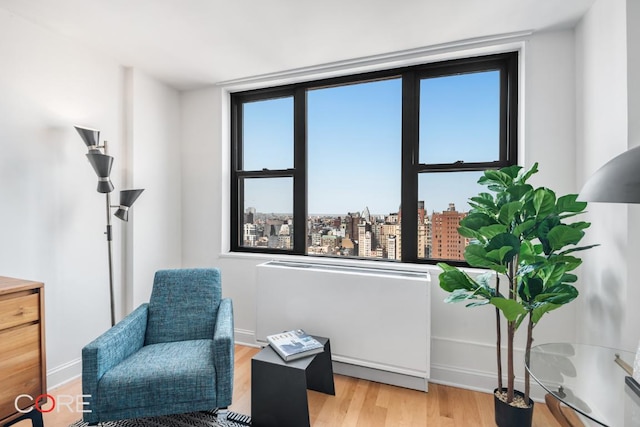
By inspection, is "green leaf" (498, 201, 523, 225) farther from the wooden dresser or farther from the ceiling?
the wooden dresser

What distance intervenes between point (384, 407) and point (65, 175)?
106 inches

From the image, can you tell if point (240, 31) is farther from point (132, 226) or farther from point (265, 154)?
point (132, 226)

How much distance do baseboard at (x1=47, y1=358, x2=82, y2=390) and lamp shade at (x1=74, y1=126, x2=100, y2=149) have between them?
1553 millimetres

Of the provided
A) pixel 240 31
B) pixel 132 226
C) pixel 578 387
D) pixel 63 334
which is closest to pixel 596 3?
pixel 578 387

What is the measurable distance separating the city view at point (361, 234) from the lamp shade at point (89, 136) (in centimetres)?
133

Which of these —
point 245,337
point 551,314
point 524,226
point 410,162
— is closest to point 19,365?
point 245,337

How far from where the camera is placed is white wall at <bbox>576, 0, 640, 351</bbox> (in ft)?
4.48

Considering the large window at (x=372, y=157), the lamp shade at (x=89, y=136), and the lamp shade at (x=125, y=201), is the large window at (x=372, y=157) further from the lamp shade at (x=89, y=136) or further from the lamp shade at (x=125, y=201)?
the lamp shade at (x=89, y=136)

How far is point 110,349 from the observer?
1.49 meters

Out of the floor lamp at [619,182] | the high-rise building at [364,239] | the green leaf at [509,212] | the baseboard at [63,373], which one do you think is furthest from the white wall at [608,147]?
the baseboard at [63,373]

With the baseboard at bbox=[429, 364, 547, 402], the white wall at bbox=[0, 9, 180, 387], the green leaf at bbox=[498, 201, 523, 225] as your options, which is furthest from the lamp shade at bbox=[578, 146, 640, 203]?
the white wall at bbox=[0, 9, 180, 387]

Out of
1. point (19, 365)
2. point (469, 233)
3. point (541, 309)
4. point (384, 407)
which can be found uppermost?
point (469, 233)

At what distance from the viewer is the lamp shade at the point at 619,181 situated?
75 centimetres

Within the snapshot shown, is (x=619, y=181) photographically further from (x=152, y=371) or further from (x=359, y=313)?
(x=152, y=371)
